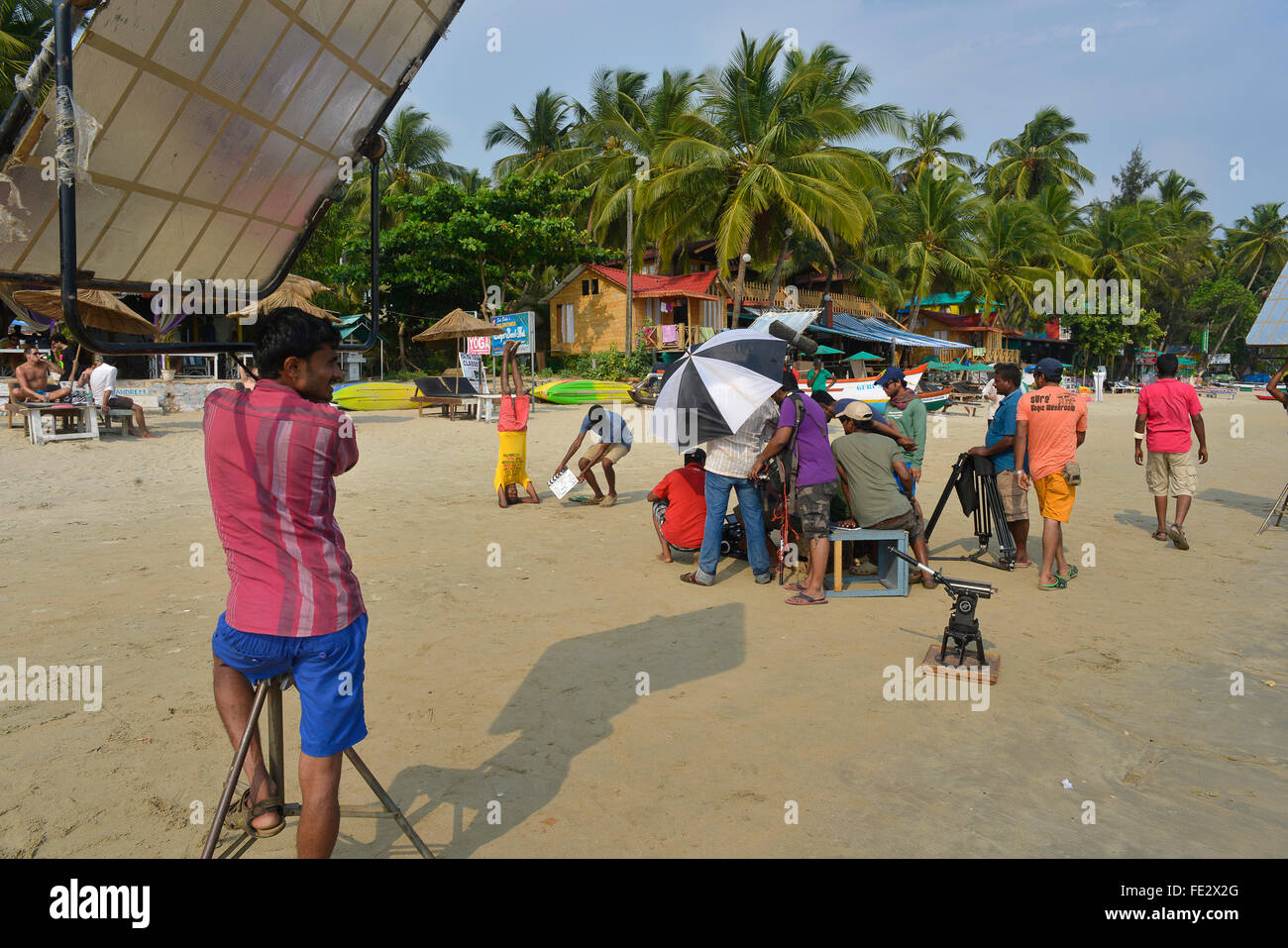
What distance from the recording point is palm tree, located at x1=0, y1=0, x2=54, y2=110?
987 inches

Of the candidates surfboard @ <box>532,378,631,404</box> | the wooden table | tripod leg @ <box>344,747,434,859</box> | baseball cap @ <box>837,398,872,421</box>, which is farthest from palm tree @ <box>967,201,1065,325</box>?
tripod leg @ <box>344,747,434,859</box>

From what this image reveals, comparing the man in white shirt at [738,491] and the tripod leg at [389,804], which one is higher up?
the man in white shirt at [738,491]

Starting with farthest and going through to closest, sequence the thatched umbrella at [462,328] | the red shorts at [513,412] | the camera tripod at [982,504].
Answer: the thatched umbrella at [462,328] < the red shorts at [513,412] < the camera tripod at [982,504]

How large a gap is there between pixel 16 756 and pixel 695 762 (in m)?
2.96

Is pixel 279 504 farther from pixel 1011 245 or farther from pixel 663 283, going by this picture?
pixel 1011 245

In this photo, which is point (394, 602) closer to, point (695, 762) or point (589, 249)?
point (695, 762)

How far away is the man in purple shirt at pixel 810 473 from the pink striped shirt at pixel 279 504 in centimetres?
402

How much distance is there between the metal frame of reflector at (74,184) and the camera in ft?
5.63

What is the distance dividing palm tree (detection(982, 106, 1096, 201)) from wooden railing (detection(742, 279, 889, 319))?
628 inches

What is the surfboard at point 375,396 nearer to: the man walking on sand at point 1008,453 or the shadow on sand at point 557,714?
the man walking on sand at point 1008,453

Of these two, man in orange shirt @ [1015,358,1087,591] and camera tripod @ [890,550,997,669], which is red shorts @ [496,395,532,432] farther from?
camera tripod @ [890,550,997,669]

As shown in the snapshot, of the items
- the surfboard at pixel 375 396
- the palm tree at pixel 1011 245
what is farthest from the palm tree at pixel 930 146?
the surfboard at pixel 375 396

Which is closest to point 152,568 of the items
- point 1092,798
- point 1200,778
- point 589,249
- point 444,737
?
point 444,737

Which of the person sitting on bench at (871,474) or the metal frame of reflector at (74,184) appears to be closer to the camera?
the metal frame of reflector at (74,184)
